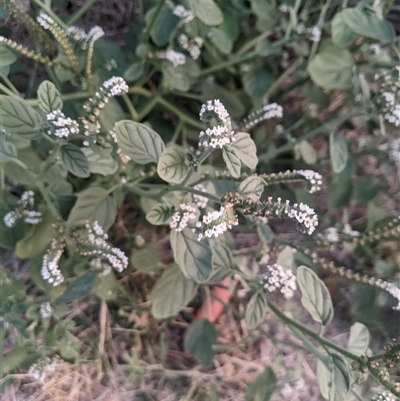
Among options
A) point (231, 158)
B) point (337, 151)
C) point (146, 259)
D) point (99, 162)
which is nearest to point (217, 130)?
point (231, 158)

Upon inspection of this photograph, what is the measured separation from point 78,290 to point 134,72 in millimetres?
410

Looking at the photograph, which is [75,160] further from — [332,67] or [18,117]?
[332,67]

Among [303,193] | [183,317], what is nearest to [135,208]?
[183,317]

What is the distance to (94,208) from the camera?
75 cm

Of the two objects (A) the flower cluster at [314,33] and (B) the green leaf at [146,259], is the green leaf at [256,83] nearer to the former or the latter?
(A) the flower cluster at [314,33]

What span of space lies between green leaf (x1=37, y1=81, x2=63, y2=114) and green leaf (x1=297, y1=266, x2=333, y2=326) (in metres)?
0.41

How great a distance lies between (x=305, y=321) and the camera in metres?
1.26

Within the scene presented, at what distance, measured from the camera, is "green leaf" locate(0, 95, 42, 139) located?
0.58 m

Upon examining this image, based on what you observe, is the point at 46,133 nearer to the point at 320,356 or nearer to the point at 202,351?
the point at 320,356

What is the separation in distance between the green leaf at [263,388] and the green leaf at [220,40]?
705 millimetres

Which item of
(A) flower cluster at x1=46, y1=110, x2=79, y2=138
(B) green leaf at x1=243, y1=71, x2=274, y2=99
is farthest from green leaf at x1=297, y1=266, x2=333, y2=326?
(B) green leaf at x1=243, y1=71, x2=274, y2=99

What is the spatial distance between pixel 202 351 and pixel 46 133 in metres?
0.65

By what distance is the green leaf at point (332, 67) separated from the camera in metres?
0.85

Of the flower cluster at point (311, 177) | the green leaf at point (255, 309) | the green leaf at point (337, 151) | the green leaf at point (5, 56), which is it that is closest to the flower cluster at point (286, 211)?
the flower cluster at point (311, 177)
